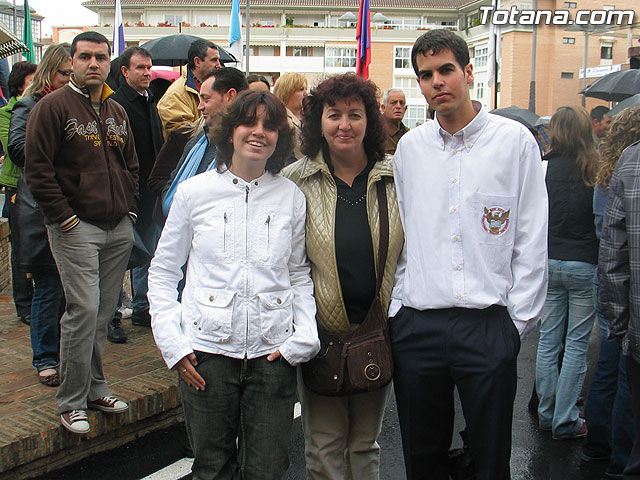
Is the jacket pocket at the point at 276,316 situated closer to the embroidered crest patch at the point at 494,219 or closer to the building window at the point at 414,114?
the embroidered crest patch at the point at 494,219

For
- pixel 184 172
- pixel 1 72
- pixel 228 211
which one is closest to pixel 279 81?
pixel 184 172

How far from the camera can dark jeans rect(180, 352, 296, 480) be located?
2592 millimetres

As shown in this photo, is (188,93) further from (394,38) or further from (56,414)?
(394,38)

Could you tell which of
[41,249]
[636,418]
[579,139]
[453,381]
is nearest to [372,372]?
[453,381]

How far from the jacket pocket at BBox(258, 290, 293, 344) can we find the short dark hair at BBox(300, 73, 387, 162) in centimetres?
75

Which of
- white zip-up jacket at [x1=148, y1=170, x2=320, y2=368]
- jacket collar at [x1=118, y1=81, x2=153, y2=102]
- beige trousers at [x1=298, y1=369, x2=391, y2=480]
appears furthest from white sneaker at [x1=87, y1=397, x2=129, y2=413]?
jacket collar at [x1=118, y1=81, x2=153, y2=102]

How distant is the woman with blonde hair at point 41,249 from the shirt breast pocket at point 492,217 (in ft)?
9.85

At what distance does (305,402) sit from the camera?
121 inches

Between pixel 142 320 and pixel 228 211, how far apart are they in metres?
3.47

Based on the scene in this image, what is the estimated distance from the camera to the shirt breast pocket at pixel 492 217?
2615mm

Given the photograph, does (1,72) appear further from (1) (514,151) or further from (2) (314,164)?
(1) (514,151)

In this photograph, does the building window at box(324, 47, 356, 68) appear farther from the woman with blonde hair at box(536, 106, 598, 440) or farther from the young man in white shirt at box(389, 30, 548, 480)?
the young man in white shirt at box(389, 30, 548, 480)

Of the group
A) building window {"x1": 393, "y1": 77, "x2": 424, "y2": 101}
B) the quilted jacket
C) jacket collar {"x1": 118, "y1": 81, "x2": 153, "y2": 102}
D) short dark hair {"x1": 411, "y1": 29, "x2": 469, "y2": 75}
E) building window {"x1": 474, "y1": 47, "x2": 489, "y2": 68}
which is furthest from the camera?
building window {"x1": 393, "y1": 77, "x2": 424, "y2": 101}

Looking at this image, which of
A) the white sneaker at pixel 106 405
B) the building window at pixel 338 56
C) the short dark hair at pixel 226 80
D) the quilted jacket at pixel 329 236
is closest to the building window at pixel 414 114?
the building window at pixel 338 56
